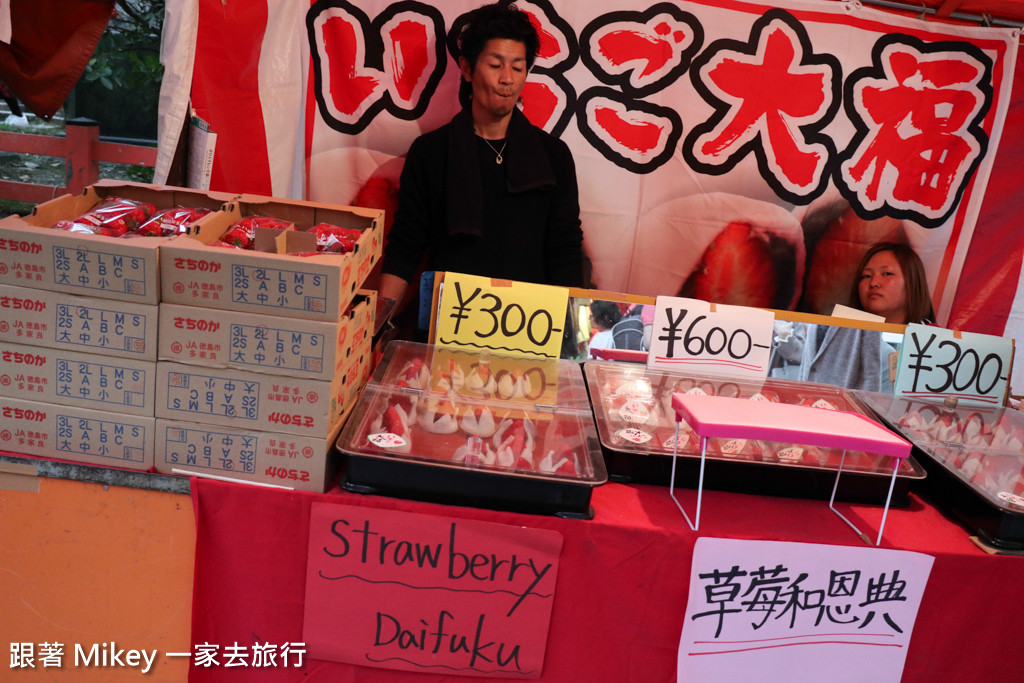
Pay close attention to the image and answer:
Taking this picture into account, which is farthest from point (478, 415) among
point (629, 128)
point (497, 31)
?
→ point (629, 128)

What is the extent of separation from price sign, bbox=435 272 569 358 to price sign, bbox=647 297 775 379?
0.31 m

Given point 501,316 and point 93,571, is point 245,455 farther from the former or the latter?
point 501,316

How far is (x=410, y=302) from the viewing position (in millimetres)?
3203

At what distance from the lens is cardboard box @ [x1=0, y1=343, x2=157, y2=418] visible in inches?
59.2

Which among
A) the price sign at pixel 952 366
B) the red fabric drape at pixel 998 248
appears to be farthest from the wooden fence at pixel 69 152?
the red fabric drape at pixel 998 248

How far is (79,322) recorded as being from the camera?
1.48 metres

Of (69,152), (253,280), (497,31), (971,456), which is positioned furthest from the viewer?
(69,152)

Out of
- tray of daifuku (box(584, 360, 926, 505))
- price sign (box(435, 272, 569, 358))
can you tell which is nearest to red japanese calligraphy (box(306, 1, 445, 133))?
price sign (box(435, 272, 569, 358))

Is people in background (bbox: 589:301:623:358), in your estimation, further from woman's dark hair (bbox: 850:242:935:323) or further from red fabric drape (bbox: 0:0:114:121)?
red fabric drape (bbox: 0:0:114:121)

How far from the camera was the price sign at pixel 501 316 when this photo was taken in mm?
1975

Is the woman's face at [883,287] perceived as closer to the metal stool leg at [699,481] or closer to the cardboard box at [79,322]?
the metal stool leg at [699,481]

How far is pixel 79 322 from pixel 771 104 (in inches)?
106

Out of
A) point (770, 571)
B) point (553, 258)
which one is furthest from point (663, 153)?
point (770, 571)

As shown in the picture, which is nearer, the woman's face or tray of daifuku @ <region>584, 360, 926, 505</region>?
tray of daifuku @ <region>584, 360, 926, 505</region>
